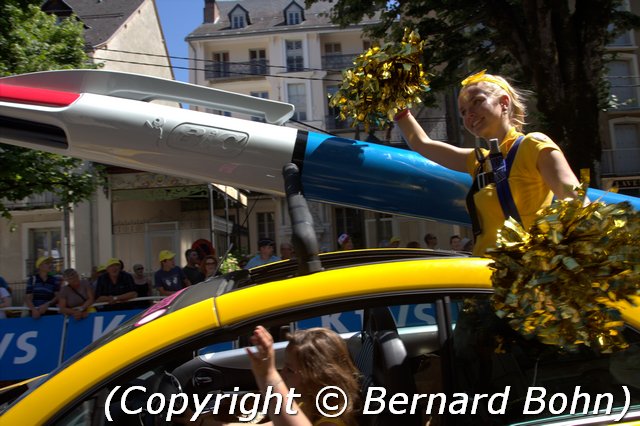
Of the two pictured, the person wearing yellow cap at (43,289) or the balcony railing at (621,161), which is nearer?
the person wearing yellow cap at (43,289)

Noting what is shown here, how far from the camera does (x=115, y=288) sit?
825cm

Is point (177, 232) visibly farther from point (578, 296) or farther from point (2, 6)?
point (578, 296)

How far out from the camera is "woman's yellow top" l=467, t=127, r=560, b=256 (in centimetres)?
243

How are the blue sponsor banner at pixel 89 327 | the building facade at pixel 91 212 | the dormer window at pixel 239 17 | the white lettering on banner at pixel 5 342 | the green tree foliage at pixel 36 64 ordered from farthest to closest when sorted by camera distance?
1. the dormer window at pixel 239 17
2. the building facade at pixel 91 212
3. the green tree foliage at pixel 36 64
4. the blue sponsor banner at pixel 89 327
5. the white lettering on banner at pixel 5 342

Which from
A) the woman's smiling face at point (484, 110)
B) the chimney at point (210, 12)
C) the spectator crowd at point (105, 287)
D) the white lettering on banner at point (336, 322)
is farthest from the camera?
the chimney at point (210, 12)

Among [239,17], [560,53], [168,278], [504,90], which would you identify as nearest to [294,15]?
[239,17]

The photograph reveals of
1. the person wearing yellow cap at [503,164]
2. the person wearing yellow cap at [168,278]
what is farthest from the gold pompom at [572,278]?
the person wearing yellow cap at [168,278]

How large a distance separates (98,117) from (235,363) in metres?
1.83

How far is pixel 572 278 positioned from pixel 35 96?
340cm

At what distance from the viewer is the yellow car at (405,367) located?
1.83m

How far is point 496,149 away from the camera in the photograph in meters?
2.60

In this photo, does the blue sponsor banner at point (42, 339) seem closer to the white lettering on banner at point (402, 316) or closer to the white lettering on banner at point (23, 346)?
the white lettering on banner at point (23, 346)

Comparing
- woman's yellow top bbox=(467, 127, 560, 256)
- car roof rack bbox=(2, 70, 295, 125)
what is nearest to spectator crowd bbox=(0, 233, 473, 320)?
car roof rack bbox=(2, 70, 295, 125)

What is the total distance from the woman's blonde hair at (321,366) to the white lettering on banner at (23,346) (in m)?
6.12
